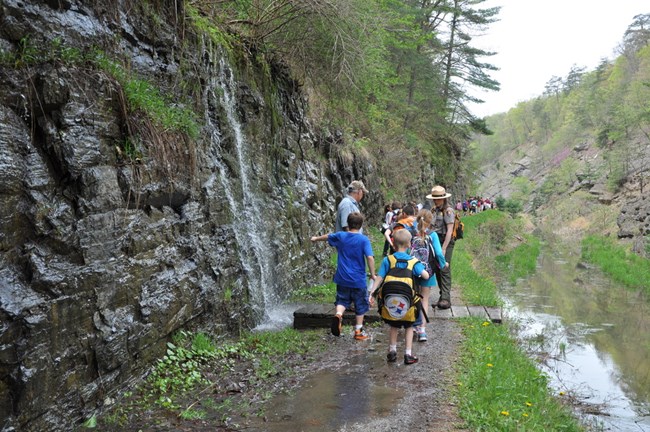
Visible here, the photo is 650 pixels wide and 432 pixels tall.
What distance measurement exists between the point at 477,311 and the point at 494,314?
11.9 inches

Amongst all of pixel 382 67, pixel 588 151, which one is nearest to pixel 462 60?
pixel 382 67

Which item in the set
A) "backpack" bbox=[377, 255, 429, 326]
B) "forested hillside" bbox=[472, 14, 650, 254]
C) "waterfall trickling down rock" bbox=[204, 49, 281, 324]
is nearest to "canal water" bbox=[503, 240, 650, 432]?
"backpack" bbox=[377, 255, 429, 326]

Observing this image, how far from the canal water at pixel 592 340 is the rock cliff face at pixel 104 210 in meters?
5.84

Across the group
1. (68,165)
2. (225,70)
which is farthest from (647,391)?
(68,165)

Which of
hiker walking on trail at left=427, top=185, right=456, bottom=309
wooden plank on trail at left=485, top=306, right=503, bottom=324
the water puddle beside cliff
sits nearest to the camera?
the water puddle beside cliff

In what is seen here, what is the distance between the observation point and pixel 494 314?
8484 millimetres

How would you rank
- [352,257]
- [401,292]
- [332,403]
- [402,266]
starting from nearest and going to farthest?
[332,403] → [401,292] → [402,266] → [352,257]

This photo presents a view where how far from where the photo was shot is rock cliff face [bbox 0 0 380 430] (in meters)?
3.79

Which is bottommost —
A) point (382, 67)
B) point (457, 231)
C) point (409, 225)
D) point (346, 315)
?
point (346, 315)

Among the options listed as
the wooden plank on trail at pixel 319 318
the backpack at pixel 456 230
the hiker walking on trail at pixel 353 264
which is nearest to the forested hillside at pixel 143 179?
the wooden plank on trail at pixel 319 318

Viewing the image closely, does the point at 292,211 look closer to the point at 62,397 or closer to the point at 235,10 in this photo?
the point at 235,10

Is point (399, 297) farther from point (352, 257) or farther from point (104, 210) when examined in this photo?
point (104, 210)

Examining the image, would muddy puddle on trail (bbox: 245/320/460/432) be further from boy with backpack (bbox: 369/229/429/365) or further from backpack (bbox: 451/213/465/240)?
backpack (bbox: 451/213/465/240)

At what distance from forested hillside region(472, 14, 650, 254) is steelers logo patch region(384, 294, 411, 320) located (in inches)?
923
